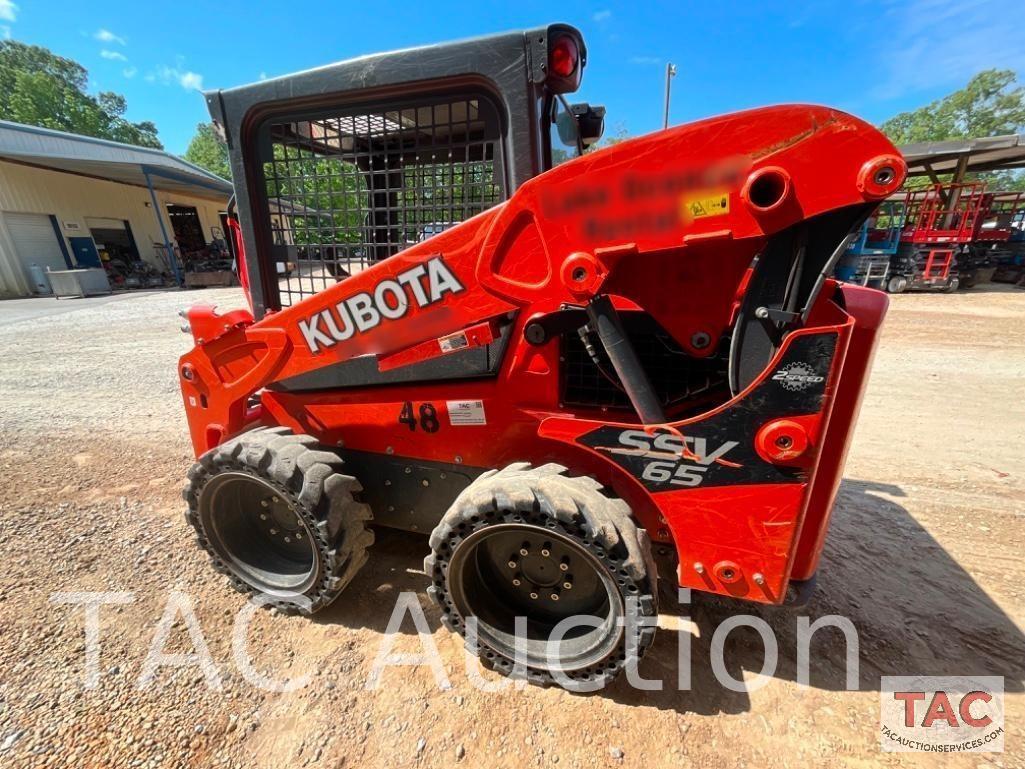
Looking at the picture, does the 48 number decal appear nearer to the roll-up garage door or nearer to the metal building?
the metal building

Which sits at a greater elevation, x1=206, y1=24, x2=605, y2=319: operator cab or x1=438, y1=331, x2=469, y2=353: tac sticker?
x1=206, y1=24, x2=605, y2=319: operator cab

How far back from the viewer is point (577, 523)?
1.82 meters

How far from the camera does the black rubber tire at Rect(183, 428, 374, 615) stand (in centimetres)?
226

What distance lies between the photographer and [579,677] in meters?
2.07

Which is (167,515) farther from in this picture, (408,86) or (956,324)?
(956,324)

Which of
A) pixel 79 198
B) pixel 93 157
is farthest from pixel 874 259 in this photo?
pixel 79 198

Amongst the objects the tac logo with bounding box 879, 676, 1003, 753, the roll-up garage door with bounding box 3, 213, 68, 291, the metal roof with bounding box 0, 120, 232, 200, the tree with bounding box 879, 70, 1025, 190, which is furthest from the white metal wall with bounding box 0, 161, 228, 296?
the tree with bounding box 879, 70, 1025, 190

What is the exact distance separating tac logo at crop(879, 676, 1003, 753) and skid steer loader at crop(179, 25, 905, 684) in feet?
2.02

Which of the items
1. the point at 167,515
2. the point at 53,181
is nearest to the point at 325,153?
the point at 167,515

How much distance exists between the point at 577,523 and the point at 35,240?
26896mm

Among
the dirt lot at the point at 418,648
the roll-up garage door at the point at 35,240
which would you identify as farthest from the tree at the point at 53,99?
the dirt lot at the point at 418,648

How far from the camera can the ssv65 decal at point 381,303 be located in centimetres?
193

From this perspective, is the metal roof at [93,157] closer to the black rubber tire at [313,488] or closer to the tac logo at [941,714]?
the black rubber tire at [313,488]

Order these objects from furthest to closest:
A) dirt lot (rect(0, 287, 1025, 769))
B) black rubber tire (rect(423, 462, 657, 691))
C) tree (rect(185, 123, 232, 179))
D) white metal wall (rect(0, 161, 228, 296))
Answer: tree (rect(185, 123, 232, 179)) < white metal wall (rect(0, 161, 228, 296)) < dirt lot (rect(0, 287, 1025, 769)) < black rubber tire (rect(423, 462, 657, 691))
